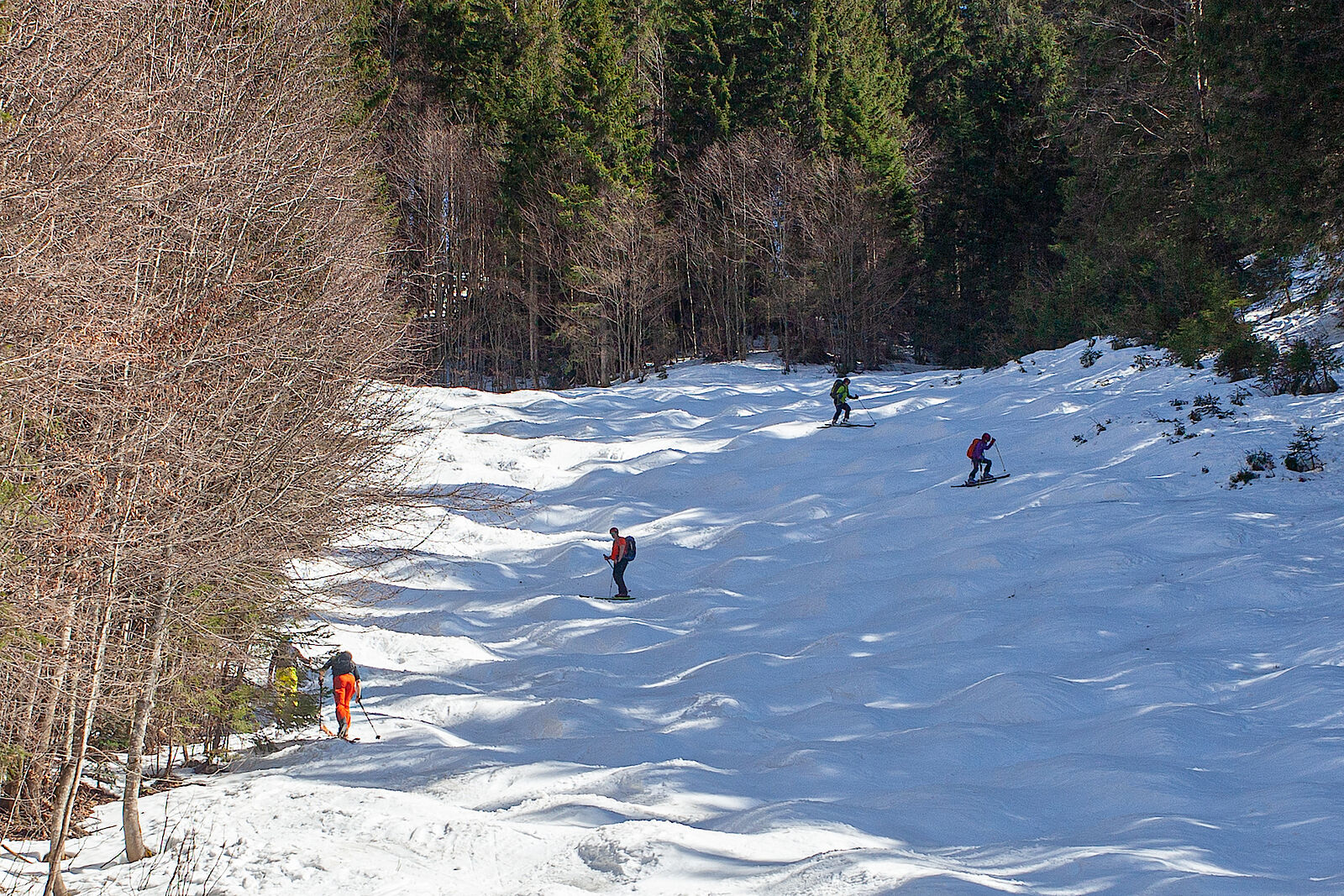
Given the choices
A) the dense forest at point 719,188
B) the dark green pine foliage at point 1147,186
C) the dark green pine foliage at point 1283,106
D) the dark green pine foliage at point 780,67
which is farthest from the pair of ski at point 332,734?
the dark green pine foliage at point 780,67

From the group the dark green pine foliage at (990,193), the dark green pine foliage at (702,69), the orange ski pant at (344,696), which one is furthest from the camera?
the dark green pine foliage at (702,69)

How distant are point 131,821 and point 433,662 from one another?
5.89 m

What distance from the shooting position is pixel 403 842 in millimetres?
7152

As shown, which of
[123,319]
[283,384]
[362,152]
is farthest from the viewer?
[362,152]

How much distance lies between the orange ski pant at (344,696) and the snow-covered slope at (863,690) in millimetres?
349

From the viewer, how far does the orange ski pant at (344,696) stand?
10.6 metres

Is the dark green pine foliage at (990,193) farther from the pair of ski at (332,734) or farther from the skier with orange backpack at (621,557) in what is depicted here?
the pair of ski at (332,734)

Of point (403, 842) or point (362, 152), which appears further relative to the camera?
point (362, 152)

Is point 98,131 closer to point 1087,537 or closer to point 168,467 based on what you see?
point 168,467

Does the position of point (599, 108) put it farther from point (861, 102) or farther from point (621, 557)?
point (621, 557)

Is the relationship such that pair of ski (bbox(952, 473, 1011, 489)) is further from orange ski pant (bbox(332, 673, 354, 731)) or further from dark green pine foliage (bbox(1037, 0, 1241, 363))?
orange ski pant (bbox(332, 673, 354, 731))

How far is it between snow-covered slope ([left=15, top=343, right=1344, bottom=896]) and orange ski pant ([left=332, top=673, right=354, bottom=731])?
13.8 inches

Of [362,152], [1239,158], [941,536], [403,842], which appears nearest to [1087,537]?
[941,536]

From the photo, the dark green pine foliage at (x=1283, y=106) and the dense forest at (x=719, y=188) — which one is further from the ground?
the dense forest at (x=719, y=188)
